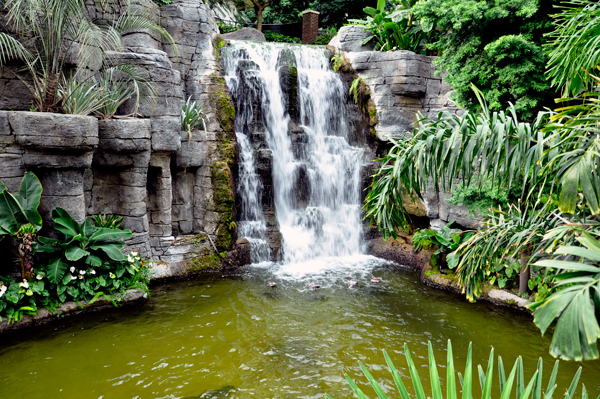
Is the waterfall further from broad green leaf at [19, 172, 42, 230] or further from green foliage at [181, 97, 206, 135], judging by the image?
broad green leaf at [19, 172, 42, 230]

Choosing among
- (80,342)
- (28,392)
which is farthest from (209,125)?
(28,392)

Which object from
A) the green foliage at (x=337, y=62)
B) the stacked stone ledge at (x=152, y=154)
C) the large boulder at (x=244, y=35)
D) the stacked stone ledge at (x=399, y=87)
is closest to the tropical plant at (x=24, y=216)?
the stacked stone ledge at (x=152, y=154)

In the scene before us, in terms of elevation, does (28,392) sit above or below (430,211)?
below

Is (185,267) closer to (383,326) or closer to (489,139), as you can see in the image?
(383,326)

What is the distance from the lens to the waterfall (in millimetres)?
9805

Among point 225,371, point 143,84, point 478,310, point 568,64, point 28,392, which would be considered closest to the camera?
point 568,64

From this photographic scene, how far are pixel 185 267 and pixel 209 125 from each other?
310 centimetres

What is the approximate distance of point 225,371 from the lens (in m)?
5.19

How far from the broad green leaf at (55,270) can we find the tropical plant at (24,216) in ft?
0.74

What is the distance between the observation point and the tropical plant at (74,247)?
243 inches

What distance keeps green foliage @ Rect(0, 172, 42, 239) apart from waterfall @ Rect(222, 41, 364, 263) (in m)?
4.32

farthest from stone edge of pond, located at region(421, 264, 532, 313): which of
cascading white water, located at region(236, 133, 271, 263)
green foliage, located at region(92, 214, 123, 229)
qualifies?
green foliage, located at region(92, 214, 123, 229)

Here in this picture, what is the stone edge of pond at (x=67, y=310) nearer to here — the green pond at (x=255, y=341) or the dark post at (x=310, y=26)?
the green pond at (x=255, y=341)

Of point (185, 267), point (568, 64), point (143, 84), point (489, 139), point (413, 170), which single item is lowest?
point (185, 267)
